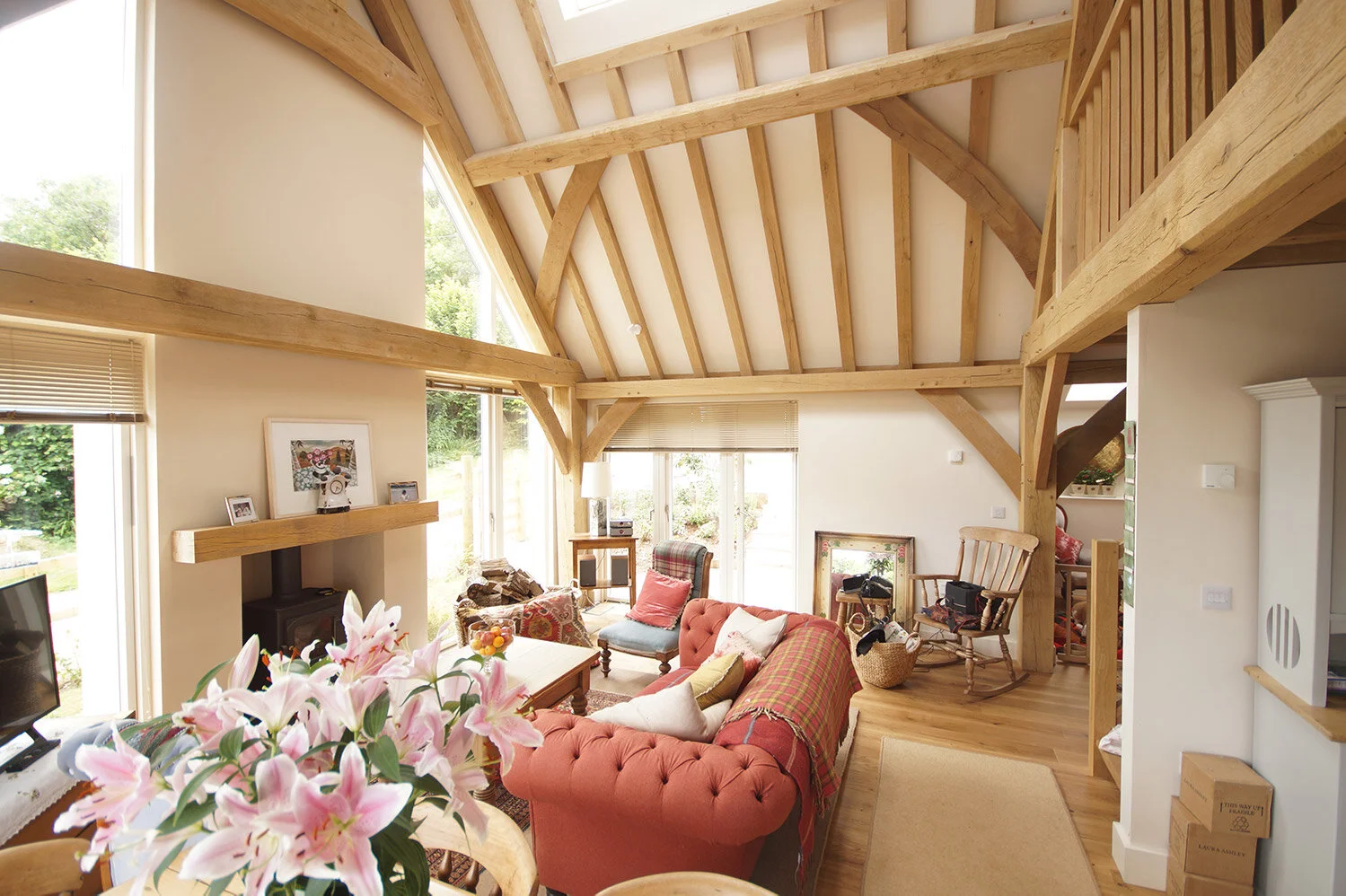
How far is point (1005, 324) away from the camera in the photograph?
186 inches

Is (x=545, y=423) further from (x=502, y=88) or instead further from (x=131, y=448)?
(x=131, y=448)

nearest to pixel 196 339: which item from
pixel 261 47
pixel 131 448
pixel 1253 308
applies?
pixel 131 448

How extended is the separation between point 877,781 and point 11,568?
4.20 meters

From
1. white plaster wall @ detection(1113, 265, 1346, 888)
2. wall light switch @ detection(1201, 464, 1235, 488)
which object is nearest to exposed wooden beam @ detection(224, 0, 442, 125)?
white plaster wall @ detection(1113, 265, 1346, 888)

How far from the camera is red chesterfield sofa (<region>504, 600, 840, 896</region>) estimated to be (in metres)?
1.86

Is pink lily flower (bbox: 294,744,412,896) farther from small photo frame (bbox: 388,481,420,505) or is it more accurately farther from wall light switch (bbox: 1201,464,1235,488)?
small photo frame (bbox: 388,481,420,505)

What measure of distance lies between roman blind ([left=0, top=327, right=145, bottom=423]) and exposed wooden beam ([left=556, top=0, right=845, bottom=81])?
3014 millimetres

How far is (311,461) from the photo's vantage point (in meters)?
3.59

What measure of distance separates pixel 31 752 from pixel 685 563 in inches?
149

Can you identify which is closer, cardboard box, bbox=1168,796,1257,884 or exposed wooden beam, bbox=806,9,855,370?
cardboard box, bbox=1168,796,1257,884

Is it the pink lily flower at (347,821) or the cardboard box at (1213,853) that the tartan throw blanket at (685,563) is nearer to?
the cardboard box at (1213,853)

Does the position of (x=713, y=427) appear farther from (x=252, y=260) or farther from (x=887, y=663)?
(x=252, y=260)

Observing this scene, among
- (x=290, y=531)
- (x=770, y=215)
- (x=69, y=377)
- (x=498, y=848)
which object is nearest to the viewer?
(x=498, y=848)

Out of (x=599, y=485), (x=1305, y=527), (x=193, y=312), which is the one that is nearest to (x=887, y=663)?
(x=1305, y=527)
